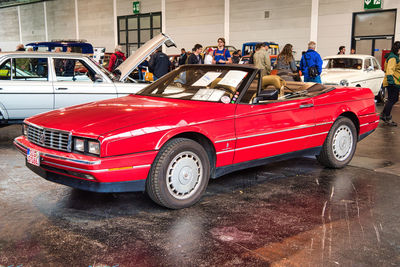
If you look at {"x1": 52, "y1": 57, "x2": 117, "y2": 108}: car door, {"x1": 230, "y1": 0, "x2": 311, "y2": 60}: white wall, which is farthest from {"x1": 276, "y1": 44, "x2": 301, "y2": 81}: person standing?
{"x1": 230, "y1": 0, "x2": 311, "y2": 60}: white wall

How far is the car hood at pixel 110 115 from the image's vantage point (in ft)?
11.7

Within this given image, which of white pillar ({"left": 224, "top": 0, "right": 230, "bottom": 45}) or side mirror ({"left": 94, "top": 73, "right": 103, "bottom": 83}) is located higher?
white pillar ({"left": 224, "top": 0, "right": 230, "bottom": 45})

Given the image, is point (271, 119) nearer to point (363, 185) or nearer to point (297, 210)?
point (297, 210)

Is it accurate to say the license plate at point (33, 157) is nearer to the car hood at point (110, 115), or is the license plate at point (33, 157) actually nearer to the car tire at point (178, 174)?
the car hood at point (110, 115)

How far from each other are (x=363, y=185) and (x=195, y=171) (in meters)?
2.13

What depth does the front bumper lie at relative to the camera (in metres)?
3.42

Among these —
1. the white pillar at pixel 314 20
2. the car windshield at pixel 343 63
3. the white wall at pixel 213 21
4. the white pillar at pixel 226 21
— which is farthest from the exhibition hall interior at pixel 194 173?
the white pillar at pixel 226 21

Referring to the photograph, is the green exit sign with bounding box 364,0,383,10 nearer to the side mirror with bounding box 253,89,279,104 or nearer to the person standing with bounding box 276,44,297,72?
the person standing with bounding box 276,44,297,72

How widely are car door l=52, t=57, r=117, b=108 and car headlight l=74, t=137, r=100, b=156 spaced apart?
3913mm

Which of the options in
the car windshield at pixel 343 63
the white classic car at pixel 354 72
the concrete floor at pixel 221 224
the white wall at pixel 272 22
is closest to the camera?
the concrete floor at pixel 221 224

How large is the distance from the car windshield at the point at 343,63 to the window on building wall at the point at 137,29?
1899 cm

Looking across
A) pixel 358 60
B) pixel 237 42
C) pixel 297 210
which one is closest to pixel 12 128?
pixel 297 210

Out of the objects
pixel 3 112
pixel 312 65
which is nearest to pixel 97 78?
pixel 3 112

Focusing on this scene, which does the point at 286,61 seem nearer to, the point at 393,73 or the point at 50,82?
the point at 393,73
